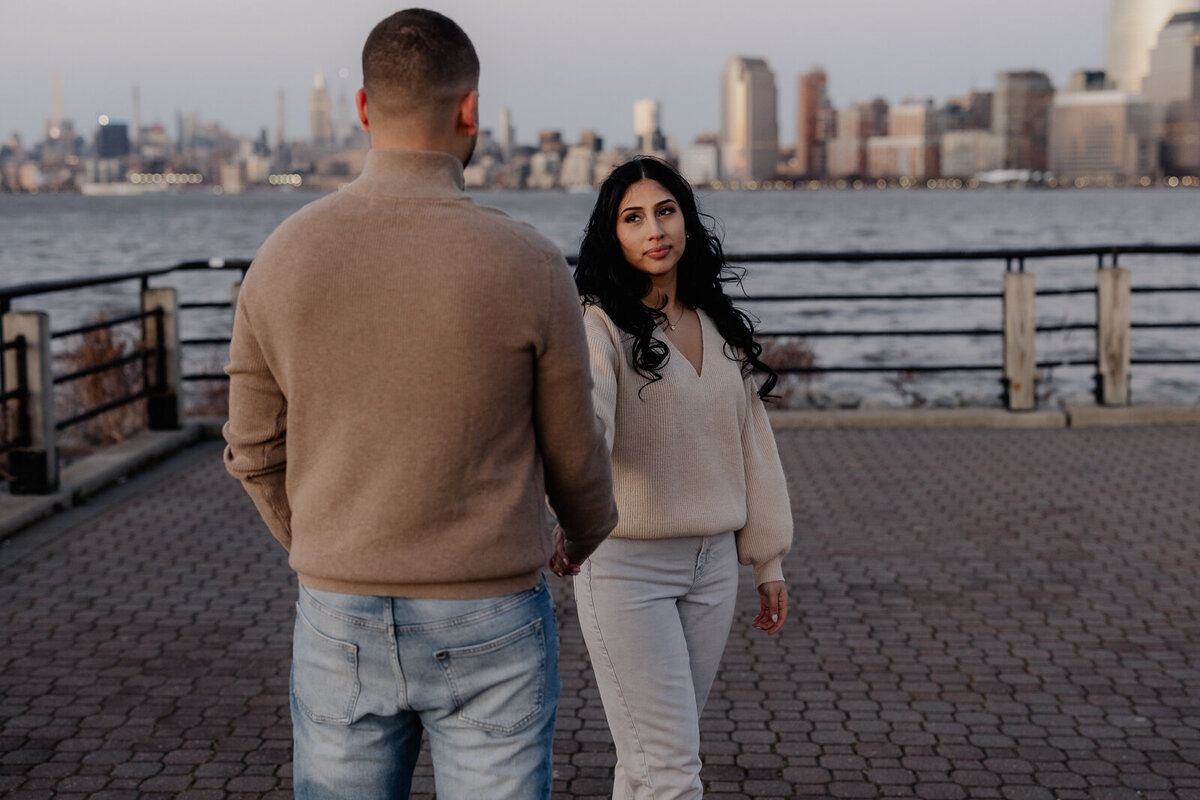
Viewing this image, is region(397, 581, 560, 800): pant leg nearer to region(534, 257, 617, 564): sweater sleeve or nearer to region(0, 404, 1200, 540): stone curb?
region(534, 257, 617, 564): sweater sleeve

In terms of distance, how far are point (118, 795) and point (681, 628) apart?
202 centimetres

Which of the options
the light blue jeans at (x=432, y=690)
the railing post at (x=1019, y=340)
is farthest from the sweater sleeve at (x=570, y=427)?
the railing post at (x=1019, y=340)

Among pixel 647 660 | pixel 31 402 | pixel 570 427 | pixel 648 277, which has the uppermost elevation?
pixel 648 277

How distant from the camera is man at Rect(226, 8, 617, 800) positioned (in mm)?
2266

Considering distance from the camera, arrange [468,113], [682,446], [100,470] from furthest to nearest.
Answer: [100,470] < [682,446] < [468,113]

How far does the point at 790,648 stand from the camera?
5867mm

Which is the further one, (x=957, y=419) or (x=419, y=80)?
(x=957, y=419)

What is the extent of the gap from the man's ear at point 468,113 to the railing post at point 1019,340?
9377 mm

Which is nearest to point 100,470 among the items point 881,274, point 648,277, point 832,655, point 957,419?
point 832,655

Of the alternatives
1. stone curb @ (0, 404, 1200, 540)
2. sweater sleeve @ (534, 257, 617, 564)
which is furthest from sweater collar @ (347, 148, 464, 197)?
stone curb @ (0, 404, 1200, 540)

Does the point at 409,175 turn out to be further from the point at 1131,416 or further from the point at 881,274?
the point at 881,274

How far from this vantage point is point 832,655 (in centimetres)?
575

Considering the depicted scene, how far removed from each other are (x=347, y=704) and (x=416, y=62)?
105 cm

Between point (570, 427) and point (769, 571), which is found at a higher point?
point (570, 427)
